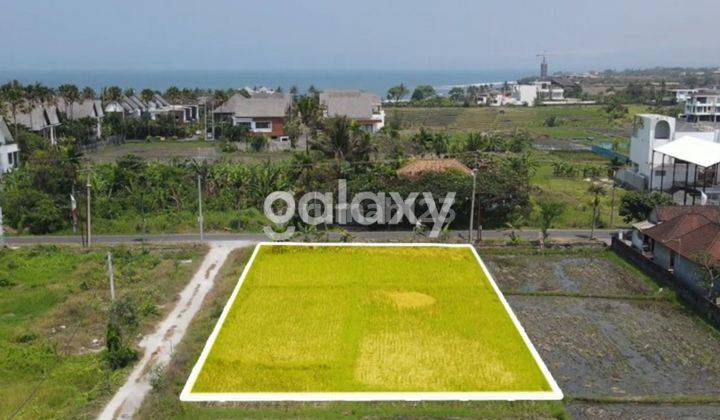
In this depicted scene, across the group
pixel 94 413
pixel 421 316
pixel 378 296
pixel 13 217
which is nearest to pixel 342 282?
pixel 378 296

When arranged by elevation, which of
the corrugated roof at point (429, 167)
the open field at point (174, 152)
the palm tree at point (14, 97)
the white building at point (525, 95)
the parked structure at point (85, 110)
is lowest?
the open field at point (174, 152)

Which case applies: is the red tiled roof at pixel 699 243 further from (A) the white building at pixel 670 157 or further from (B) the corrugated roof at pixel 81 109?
(B) the corrugated roof at pixel 81 109

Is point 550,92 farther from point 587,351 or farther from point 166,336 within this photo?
point 166,336

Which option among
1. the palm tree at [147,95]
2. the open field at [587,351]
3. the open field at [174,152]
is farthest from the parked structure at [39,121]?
the open field at [587,351]

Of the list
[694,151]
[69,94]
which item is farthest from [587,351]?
[69,94]

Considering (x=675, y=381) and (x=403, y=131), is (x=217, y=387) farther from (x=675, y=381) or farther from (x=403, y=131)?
(x=403, y=131)

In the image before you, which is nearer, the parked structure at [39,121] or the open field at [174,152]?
the open field at [174,152]

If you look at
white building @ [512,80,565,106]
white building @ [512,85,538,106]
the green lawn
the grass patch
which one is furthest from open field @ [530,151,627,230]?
white building @ [512,85,538,106]
